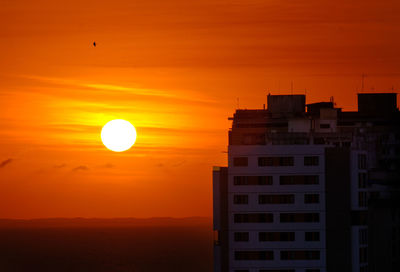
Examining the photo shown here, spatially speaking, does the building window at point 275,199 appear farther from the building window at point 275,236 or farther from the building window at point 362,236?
the building window at point 362,236

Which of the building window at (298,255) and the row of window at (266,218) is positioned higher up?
the row of window at (266,218)

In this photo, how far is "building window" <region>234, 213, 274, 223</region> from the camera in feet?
447

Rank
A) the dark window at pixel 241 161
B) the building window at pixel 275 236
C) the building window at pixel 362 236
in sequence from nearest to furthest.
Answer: the building window at pixel 362 236 < the building window at pixel 275 236 < the dark window at pixel 241 161

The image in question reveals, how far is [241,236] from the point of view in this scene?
13538 cm

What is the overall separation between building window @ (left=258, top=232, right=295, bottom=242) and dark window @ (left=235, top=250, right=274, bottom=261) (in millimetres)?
1822

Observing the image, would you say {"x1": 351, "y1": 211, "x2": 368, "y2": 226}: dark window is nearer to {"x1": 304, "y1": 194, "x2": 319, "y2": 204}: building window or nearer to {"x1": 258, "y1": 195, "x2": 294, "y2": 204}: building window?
{"x1": 304, "y1": 194, "x2": 319, "y2": 204}: building window

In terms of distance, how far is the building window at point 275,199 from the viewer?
136375 mm

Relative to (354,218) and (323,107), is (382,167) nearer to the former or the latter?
(323,107)

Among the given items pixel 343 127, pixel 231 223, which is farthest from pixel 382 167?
pixel 231 223

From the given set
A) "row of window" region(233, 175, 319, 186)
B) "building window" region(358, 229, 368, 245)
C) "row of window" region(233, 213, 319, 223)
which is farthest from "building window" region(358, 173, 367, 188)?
"row of window" region(233, 213, 319, 223)

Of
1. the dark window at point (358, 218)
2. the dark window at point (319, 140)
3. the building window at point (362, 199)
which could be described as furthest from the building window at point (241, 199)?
the dark window at point (319, 140)

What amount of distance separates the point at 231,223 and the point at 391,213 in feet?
113

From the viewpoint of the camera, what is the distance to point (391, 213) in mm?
156875

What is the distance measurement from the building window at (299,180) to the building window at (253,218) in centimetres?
522
